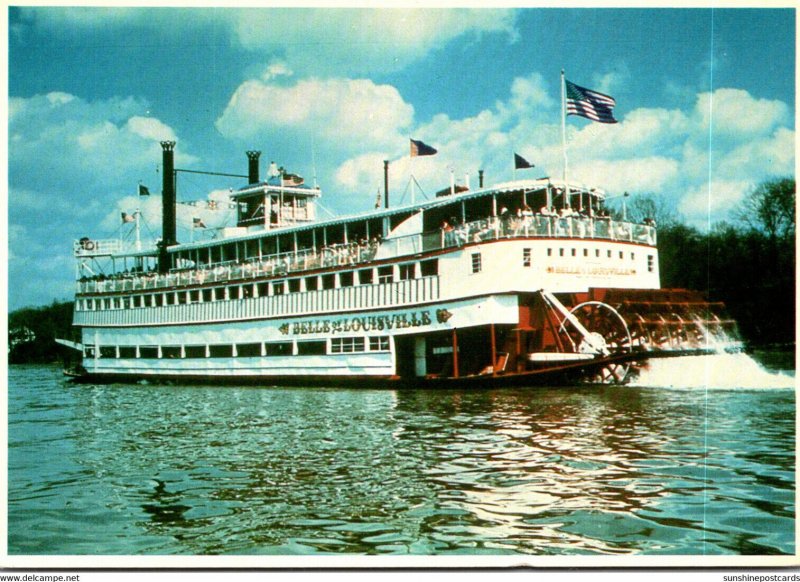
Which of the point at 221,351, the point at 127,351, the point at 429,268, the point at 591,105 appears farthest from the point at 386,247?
the point at 127,351

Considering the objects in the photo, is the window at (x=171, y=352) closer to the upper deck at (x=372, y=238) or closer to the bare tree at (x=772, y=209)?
the upper deck at (x=372, y=238)

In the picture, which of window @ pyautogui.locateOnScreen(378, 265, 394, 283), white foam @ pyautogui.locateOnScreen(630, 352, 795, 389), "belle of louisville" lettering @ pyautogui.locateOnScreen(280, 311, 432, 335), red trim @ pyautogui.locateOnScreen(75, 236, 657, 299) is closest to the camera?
white foam @ pyautogui.locateOnScreen(630, 352, 795, 389)

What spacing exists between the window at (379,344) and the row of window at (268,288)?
134 centimetres

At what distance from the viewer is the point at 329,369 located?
20641mm

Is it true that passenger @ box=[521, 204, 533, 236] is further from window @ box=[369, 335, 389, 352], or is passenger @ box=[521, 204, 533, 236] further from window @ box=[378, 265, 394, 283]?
window @ box=[369, 335, 389, 352]

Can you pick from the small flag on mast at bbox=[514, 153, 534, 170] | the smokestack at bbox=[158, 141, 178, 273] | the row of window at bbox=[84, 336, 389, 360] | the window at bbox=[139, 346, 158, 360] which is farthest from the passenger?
the smokestack at bbox=[158, 141, 178, 273]

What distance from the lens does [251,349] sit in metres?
22.7

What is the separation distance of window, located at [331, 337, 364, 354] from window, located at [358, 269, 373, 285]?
137cm

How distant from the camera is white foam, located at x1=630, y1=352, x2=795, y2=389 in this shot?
1487 centimetres

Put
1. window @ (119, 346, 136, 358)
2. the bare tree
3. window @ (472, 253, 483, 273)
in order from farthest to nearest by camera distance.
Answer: window @ (119, 346, 136, 358)
window @ (472, 253, 483, 273)
the bare tree

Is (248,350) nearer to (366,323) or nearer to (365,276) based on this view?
(366,323)

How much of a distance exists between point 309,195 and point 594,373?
13472 millimetres

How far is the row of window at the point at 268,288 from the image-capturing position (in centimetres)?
1919

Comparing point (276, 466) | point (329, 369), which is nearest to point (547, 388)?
point (329, 369)
